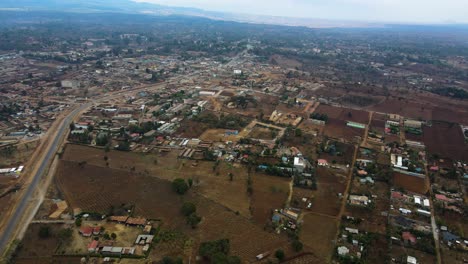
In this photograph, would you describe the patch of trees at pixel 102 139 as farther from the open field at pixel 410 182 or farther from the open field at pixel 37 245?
the open field at pixel 410 182

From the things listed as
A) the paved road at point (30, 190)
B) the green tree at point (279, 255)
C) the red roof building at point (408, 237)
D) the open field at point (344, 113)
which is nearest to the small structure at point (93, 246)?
the paved road at point (30, 190)

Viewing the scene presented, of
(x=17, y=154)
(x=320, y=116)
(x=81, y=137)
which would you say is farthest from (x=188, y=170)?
(x=320, y=116)

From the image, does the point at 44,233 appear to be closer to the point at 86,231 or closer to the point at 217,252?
the point at 86,231

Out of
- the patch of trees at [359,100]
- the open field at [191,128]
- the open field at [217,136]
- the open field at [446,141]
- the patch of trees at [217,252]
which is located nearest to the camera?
the patch of trees at [217,252]

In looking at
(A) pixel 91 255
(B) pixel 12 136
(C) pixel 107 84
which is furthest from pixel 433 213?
(C) pixel 107 84

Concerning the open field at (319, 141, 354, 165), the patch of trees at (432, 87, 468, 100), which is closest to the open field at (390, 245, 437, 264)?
the open field at (319, 141, 354, 165)

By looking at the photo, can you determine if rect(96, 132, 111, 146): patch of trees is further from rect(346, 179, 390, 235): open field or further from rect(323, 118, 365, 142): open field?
rect(323, 118, 365, 142): open field
